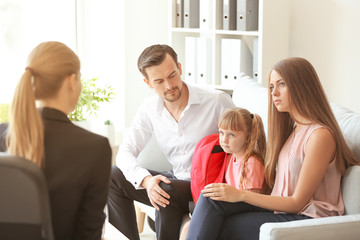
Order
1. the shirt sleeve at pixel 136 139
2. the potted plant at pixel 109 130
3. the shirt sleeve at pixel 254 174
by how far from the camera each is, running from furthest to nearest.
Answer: the potted plant at pixel 109 130
the shirt sleeve at pixel 136 139
the shirt sleeve at pixel 254 174

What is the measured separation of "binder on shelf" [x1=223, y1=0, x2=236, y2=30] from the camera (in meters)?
3.60

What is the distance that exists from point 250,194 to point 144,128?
3.01ft

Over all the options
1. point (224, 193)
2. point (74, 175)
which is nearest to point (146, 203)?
point (224, 193)

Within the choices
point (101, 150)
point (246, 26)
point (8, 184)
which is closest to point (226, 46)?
point (246, 26)

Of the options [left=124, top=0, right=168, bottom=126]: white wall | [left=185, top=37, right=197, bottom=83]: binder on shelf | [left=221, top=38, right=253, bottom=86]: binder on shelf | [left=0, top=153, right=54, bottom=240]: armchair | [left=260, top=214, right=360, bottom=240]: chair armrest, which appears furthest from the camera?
[left=124, top=0, right=168, bottom=126]: white wall

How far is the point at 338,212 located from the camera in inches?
81.2

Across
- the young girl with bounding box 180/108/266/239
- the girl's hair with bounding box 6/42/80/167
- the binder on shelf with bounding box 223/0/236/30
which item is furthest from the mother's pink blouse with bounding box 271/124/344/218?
the binder on shelf with bounding box 223/0/236/30

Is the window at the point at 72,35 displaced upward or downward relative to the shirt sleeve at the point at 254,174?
upward

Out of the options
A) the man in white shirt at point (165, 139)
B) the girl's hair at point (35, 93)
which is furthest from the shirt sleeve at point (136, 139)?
the girl's hair at point (35, 93)

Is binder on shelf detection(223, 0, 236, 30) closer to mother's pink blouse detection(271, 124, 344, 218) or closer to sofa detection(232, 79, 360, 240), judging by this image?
sofa detection(232, 79, 360, 240)

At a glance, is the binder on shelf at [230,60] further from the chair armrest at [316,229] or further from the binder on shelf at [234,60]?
the chair armrest at [316,229]

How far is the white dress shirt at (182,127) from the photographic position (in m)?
2.72

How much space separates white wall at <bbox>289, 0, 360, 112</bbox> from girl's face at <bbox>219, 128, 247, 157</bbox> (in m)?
1.14

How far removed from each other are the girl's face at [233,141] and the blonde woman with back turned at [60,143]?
92 cm
